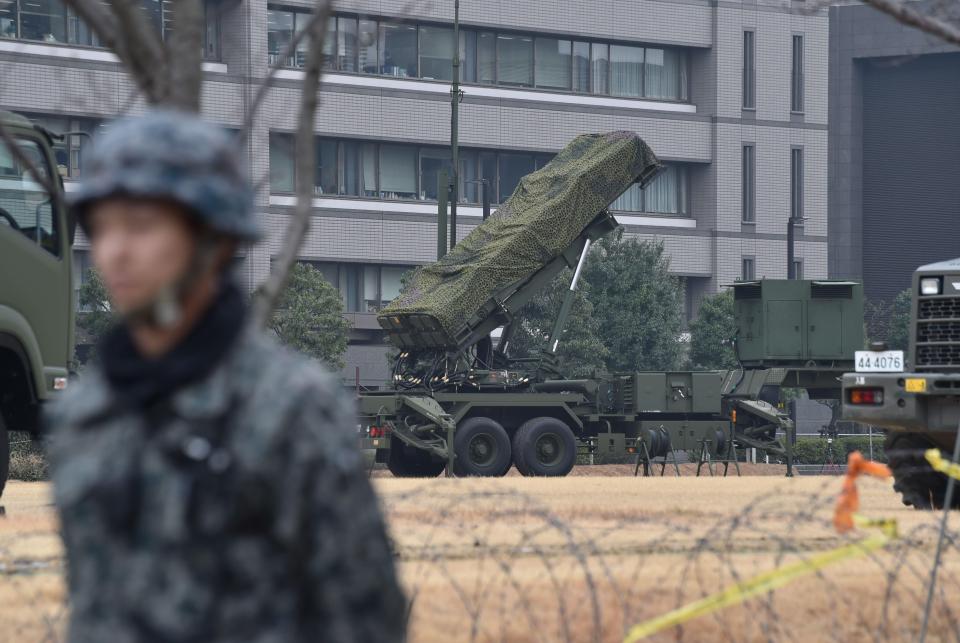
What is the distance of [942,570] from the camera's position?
393 inches

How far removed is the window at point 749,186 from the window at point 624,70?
486cm

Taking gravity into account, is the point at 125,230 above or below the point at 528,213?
below

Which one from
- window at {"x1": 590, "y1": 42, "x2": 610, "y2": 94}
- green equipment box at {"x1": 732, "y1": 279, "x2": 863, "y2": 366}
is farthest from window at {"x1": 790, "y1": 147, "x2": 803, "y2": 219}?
green equipment box at {"x1": 732, "y1": 279, "x2": 863, "y2": 366}

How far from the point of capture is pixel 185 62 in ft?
23.1

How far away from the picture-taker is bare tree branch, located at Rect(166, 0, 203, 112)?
277 inches

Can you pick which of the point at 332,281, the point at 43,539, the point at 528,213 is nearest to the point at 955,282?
the point at 43,539

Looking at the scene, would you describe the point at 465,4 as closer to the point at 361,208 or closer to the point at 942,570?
the point at 361,208

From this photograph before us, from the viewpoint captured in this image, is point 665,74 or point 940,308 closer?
point 940,308

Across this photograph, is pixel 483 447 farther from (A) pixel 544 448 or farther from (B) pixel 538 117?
(B) pixel 538 117

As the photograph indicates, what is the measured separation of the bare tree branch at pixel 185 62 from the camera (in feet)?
23.1

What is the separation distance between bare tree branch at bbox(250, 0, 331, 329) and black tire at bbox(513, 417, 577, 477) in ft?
69.1

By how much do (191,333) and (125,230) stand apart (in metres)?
0.19

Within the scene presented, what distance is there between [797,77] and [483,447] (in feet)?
156

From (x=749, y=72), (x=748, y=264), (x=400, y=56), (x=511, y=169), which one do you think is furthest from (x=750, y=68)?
(x=400, y=56)
